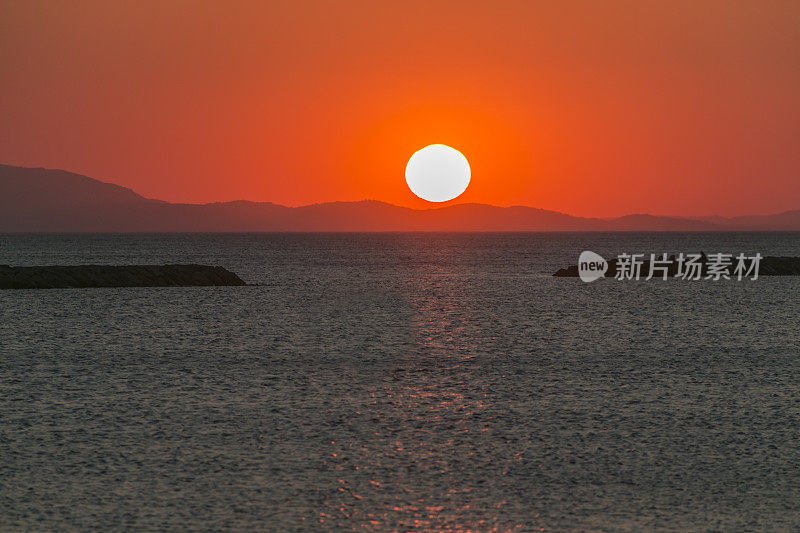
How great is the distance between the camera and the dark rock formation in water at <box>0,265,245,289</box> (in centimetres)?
7112

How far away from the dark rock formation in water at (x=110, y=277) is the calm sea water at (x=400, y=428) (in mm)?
35996

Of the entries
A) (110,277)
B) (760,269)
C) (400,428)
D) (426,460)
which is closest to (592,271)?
(760,269)

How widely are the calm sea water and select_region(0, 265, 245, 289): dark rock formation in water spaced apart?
36.0m

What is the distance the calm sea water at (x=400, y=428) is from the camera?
10695mm

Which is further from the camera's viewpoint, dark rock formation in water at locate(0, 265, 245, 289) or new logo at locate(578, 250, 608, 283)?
new logo at locate(578, 250, 608, 283)

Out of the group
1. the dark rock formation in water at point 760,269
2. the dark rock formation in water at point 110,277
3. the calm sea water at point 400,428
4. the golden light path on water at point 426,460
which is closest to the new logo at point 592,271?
the dark rock formation in water at point 760,269

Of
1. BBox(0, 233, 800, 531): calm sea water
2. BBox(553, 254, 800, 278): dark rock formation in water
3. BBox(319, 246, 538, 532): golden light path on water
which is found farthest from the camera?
BBox(553, 254, 800, 278): dark rock formation in water

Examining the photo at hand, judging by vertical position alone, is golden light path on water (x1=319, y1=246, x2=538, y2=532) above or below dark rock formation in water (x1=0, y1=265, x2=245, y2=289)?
above

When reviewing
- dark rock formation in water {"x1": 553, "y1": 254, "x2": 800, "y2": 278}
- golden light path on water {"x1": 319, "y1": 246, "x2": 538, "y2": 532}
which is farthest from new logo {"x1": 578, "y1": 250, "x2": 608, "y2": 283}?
golden light path on water {"x1": 319, "y1": 246, "x2": 538, "y2": 532}

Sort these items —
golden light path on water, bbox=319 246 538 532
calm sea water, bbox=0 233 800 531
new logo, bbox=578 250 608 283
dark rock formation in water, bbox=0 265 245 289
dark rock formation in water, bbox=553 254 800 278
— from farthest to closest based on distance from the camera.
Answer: dark rock formation in water, bbox=553 254 800 278, new logo, bbox=578 250 608 283, dark rock formation in water, bbox=0 265 245 289, calm sea water, bbox=0 233 800 531, golden light path on water, bbox=319 246 538 532

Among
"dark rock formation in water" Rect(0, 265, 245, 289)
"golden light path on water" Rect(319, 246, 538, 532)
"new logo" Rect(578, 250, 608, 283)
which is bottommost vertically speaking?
"dark rock formation in water" Rect(0, 265, 245, 289)

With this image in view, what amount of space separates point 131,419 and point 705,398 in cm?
1227

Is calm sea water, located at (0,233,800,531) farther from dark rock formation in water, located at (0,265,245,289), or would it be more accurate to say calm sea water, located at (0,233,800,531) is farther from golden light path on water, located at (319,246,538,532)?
dark rock formation in water, located at (0,265,245,289)

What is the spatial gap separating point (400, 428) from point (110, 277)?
208 feet
